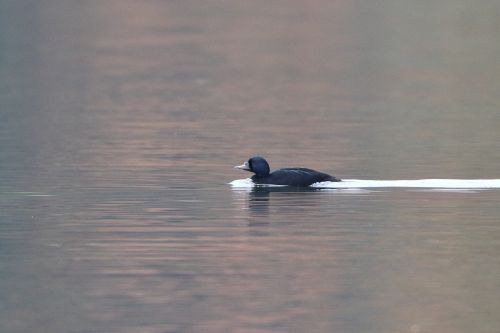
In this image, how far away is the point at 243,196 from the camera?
854 inches

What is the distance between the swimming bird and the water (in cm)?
25

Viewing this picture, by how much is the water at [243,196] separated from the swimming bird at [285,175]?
0.25 m

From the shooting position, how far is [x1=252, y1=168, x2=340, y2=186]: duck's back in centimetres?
2200

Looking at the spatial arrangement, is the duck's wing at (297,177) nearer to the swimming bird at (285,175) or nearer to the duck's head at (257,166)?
the swimming bird at (285,175)

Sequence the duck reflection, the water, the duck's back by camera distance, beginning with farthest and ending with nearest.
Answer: the duck's back → the duck reflection → the water

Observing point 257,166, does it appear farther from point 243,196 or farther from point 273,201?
point 273,201

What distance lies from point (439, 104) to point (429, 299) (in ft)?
66.7

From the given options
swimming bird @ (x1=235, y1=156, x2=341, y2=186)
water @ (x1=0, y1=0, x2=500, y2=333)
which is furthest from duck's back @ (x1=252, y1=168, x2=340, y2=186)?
water @ (x1=0, y1=0, x2=500, y2=333)

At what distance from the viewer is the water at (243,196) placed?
49.5 ft

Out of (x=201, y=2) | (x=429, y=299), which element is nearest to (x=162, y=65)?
(x=429, y=299)

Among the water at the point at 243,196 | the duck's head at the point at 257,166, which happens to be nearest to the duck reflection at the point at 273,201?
the water at the point at 243,196

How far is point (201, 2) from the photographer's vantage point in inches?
3393

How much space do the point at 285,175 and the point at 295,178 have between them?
14 cm

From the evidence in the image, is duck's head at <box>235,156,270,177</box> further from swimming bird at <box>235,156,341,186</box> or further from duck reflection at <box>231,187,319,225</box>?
duck reflection at <box>231,187,319,225</box>
